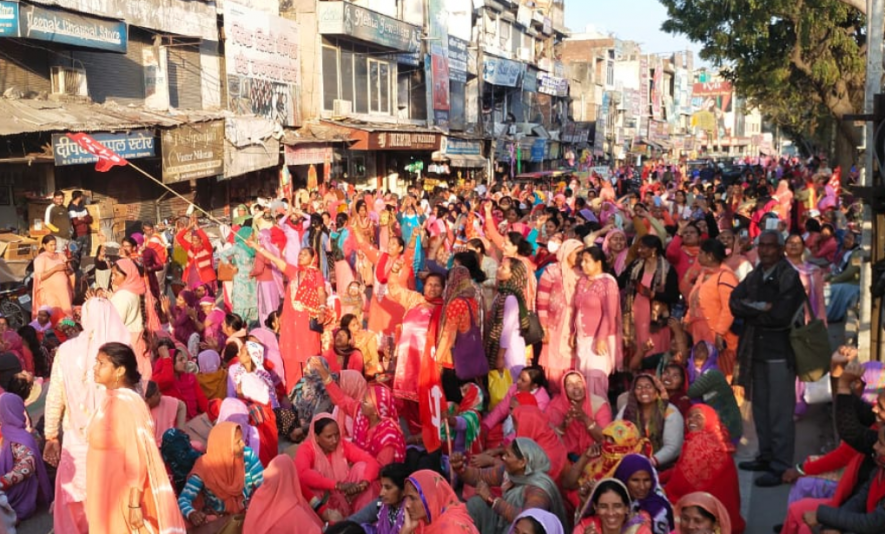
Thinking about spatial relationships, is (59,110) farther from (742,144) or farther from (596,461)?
(742,144)

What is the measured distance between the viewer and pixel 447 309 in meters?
6.75

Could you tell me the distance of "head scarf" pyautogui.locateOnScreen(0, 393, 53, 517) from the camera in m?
5.88

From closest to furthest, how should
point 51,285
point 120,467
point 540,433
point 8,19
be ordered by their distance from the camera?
point 120,467, point 540,433, point 51,285, point 8,19

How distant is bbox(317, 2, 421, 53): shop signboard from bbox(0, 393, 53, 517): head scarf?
16.6 metres

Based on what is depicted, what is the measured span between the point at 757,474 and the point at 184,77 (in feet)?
43.9

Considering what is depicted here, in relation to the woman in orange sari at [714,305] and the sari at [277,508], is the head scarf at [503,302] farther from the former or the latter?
the sari at [277,508]

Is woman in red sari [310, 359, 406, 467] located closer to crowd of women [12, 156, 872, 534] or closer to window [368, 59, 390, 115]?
crowd of women [12, 156, 872, 534]

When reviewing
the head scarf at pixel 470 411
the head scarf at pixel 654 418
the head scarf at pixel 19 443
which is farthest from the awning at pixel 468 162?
the head scarf at pixel 654 418

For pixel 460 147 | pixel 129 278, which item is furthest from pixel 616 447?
pixel 460 147

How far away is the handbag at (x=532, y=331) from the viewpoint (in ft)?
25.0

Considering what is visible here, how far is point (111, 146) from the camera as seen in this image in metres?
13.0

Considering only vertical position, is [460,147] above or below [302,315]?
above

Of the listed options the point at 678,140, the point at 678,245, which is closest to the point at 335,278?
the point at 678,245

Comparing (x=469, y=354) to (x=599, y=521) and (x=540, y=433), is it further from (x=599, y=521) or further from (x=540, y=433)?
(x=599, y=521)
